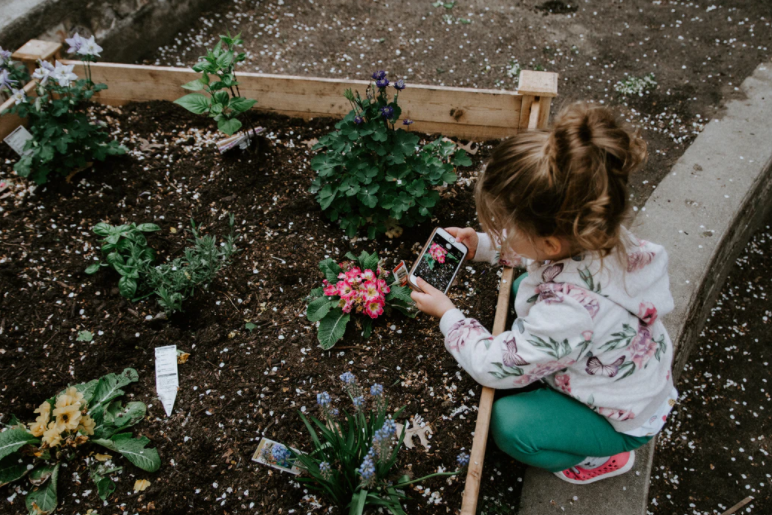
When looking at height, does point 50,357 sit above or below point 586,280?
below

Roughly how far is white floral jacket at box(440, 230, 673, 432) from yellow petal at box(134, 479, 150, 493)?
1199 millimetres

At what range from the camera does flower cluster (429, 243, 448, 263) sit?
87.5 inches

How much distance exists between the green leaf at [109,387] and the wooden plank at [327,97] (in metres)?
1.71

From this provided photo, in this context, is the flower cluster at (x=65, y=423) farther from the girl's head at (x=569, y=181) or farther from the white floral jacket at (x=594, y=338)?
the girl's head at (x=569, y=181)

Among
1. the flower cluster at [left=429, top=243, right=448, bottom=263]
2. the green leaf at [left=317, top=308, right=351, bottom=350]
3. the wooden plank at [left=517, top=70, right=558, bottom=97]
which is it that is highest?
the wooden plank at [left=517, top=70, right=558, bottom=97]

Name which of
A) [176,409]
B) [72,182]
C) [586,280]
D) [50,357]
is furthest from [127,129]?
[586,280]

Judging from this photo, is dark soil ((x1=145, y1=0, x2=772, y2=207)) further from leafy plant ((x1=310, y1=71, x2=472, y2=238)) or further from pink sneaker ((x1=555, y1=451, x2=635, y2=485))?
pink sneaker ((x1=555, y1=451, x2=635, y2=485))

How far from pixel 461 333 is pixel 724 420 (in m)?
1.65

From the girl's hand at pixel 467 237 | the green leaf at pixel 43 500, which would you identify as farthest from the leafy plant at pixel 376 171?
the green leaf at pixel 43 500

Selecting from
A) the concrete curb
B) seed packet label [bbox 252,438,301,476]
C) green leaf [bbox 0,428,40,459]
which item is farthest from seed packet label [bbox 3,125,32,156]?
the concrete curb

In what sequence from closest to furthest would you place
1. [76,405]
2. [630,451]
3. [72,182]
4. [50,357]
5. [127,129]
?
1. [76,405]
2. [630,451]
3. [50,357]
4. [72,182]
5. [127,129]

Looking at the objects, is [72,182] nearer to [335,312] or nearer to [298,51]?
[335,312]

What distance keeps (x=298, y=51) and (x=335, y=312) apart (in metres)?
2.76

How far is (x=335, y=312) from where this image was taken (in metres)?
2.18
